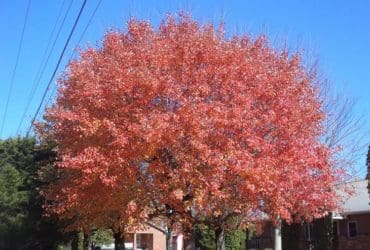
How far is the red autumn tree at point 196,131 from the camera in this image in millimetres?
19938

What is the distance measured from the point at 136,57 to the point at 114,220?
7.46m

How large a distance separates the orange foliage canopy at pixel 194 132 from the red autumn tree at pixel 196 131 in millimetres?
41

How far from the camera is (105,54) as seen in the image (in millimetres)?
24328

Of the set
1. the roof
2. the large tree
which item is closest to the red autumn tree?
the large tree

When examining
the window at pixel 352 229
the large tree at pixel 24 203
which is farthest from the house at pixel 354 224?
the large tree at pixel 24 203

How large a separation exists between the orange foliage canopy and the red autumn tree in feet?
0.13

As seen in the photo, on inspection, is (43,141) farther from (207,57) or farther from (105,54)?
(207,57)

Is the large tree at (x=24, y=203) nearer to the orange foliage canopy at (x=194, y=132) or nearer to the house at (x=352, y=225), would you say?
the orange foliage canopy at (x=194, y=132)

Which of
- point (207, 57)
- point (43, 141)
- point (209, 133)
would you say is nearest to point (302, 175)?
point (209, 133)

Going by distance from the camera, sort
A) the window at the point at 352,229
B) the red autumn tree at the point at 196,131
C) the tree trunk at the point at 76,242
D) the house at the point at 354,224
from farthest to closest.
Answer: the tree trunk at the point at 76,242
the window at the point at 352,229
the house at the point at 354,224
the red autumn tree at the point at 196,131

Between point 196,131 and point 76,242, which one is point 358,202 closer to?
point 76,242

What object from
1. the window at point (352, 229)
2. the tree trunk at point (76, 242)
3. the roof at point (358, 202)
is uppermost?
the roof at point (358, 202)

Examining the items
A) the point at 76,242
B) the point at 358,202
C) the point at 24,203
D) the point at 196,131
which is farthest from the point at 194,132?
the point at 76,242

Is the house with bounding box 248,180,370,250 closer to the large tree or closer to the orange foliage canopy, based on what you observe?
the orange foliage canopy
